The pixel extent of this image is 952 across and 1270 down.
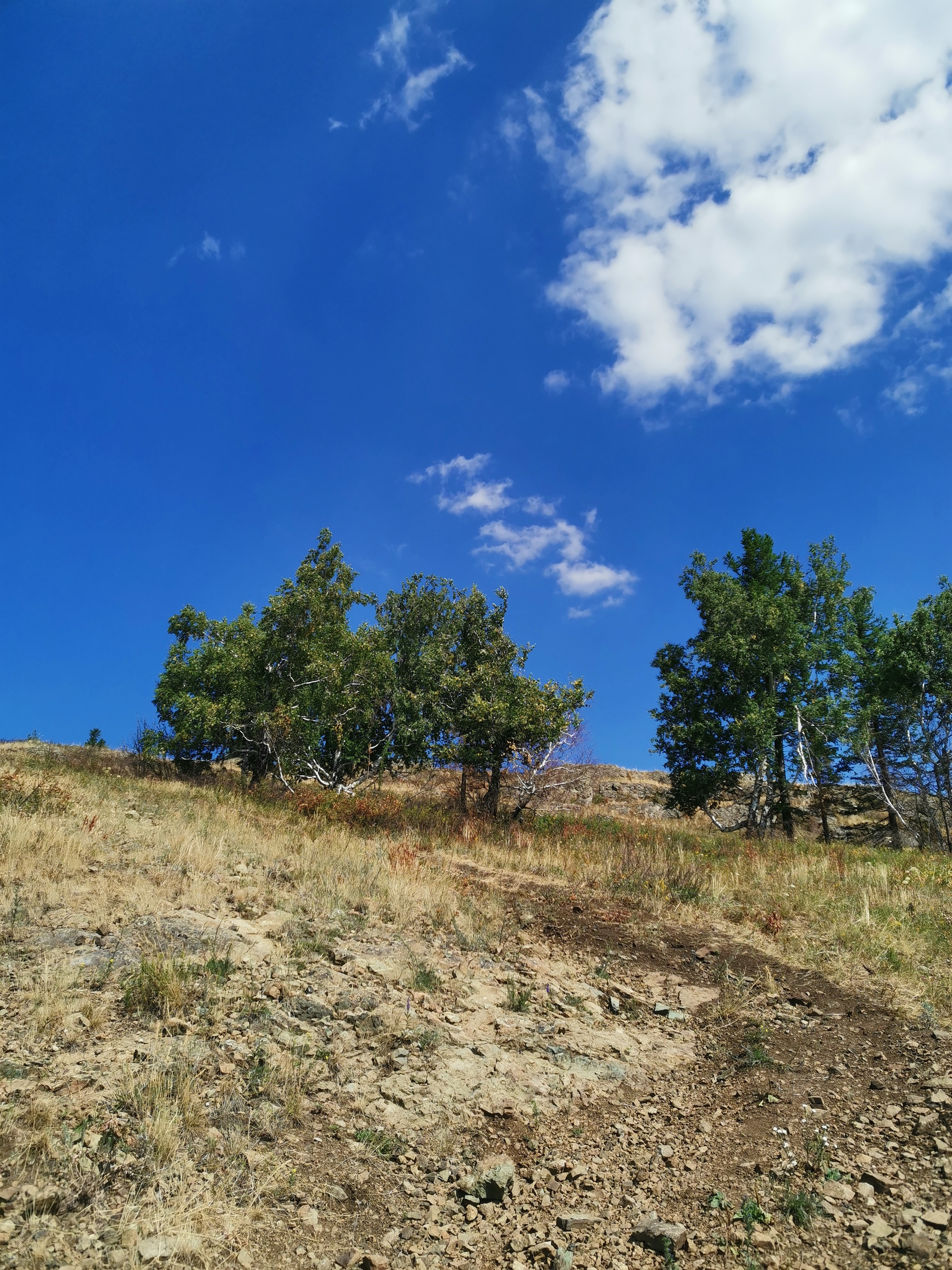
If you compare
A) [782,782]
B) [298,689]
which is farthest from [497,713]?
[782,782]

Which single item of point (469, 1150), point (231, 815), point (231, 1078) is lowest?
point (469, 1150)

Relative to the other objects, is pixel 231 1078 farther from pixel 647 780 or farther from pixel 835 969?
pixel 647 780

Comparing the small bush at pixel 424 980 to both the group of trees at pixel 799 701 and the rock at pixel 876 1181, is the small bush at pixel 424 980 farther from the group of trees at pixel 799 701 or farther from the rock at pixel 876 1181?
the group of trees at pixel 799 701

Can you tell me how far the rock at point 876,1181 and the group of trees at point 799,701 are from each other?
21.6 metres

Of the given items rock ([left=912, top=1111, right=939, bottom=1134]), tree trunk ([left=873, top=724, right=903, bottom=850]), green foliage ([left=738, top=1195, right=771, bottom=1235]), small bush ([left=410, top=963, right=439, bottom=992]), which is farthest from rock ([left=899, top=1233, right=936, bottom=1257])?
tree trunk ([left=873, top=724, right=903, bottom=850])

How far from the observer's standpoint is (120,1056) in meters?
5.23

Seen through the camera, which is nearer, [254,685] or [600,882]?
[600,882]

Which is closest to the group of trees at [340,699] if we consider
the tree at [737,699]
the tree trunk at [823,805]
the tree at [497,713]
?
the tree at [497,713]

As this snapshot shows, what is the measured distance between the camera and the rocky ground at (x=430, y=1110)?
400cm

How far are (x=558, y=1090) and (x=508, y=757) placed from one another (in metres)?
17.7

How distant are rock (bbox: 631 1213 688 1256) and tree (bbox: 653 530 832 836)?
22.7m

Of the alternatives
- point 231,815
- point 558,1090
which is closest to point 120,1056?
point 558,1090

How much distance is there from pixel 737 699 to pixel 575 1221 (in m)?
25.1

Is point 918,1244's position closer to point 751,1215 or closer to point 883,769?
point 751,1215
